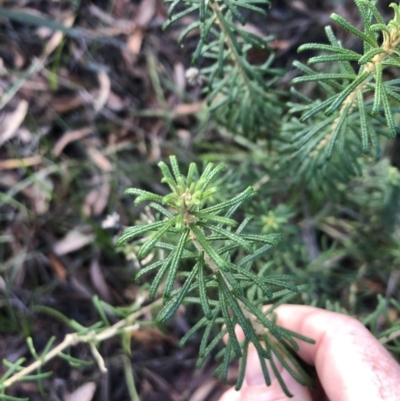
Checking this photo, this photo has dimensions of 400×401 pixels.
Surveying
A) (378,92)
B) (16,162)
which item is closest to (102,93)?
(16,162)

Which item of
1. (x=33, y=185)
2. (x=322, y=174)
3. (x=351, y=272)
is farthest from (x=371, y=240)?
(x=33, y=185)

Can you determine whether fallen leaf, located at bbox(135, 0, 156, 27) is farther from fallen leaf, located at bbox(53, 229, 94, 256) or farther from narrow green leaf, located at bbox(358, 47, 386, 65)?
narrow green leaf, located at bbox(358, 47, 386, 65)

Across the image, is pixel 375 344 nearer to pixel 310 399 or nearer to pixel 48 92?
pixel 310 399

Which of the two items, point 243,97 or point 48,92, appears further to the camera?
point 48,92

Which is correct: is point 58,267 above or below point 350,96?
below

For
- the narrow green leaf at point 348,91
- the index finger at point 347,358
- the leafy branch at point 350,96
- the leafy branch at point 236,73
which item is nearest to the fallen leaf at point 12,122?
the leafy branch at point 236,73

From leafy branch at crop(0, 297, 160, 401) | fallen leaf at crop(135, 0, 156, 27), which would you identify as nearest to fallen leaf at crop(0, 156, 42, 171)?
fallen leaf at crop(135, 0, 156, 27)

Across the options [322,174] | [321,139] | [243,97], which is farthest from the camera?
[243,97]

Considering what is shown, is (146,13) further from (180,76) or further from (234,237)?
(234,237)
